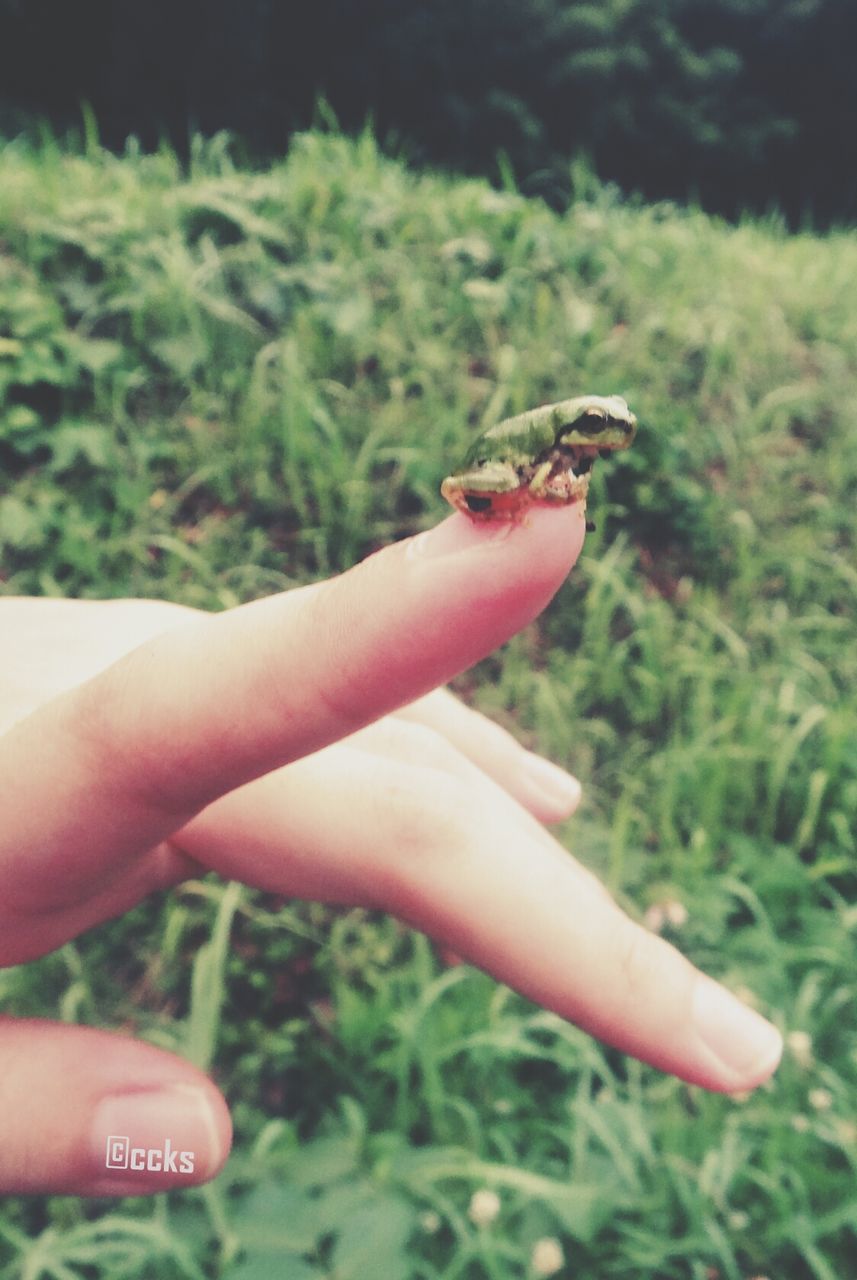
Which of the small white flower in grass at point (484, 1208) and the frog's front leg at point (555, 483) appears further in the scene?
the small white flower in grass at point (484, 1208)

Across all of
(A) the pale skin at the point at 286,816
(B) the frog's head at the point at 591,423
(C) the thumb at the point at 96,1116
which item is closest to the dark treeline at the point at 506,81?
(A) the pale skin at the point at 286,816

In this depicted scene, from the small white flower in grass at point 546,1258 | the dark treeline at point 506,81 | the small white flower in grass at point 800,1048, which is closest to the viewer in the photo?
the small white flower in grass at point 546,1258

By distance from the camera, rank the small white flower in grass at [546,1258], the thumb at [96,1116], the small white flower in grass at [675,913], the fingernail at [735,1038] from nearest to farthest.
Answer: the thumb at [96,1116]
the fingernail at [735,1038]
the small white flower in grass at [546,1258]
the small white flower in grass at [675,913]

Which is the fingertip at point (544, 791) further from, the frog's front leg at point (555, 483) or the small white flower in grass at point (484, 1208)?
the frog's front leg at point (555, 483)

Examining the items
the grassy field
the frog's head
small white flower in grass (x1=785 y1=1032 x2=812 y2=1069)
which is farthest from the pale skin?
small white flower in grass (x1=785 y1=1032 x2=812 y2=1069)

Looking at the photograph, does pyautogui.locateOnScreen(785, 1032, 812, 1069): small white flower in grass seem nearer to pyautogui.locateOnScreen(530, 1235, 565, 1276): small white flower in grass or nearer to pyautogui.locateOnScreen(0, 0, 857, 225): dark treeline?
pyautogui.locateOnScreen(530, 1235, 565, 1276): small white flower in grass

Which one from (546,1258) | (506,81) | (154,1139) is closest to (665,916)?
(546,1258)

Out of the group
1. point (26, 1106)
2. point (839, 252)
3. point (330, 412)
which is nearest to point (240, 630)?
point (26, 1106)
